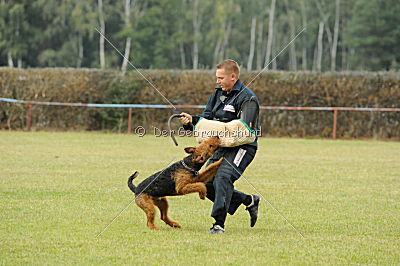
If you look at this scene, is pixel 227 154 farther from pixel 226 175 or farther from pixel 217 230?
pixel 217 230

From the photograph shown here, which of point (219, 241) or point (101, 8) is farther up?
point (101, 8)

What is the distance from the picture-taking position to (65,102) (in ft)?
88.5

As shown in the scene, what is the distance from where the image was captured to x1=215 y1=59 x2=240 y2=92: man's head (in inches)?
294

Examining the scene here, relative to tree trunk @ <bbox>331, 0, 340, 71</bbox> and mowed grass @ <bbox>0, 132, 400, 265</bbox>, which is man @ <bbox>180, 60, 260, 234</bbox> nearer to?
mowed grass @ <bbox>0, 132, 400, 265</bbox>

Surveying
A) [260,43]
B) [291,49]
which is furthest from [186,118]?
[291,49]

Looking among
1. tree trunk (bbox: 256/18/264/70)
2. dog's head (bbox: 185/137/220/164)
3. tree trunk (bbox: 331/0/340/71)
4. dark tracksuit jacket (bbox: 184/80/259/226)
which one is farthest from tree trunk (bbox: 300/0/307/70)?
dog's head (bbox: 185/137/220/164)

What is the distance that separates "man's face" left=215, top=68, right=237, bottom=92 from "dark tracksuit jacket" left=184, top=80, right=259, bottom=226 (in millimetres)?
79

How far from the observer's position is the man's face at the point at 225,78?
746 cm

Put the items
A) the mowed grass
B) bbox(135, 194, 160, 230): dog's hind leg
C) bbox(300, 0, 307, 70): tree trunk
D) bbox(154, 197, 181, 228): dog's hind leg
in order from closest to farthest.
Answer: the mowed grass
bbox(135, 194, 160, 230): dog's hind leg
bbox(154, 197, 181, 228): dog's hind leg
bbox(300, 0, 307, 70): tree trunk

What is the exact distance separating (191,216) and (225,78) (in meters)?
2.20

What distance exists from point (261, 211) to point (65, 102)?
1863cm

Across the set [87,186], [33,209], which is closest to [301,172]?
[87,186]

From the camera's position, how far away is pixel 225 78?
7469 millimetres

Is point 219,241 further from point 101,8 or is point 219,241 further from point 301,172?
point 101,8
